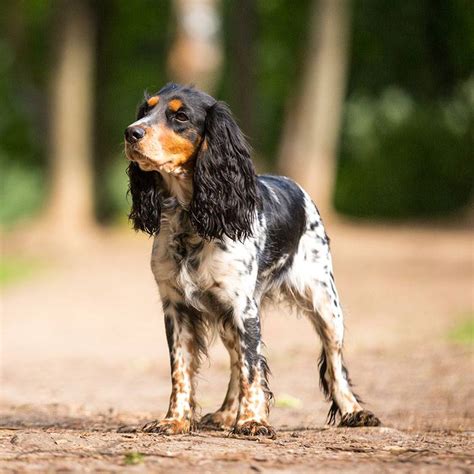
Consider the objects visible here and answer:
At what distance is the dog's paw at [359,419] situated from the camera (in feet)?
23.7

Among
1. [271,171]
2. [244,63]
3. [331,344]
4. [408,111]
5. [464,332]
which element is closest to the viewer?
[331,344]

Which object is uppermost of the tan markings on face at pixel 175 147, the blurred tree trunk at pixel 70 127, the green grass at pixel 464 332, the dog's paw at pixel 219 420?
the blurred tree trunk at pixel 70 127

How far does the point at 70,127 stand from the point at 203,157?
18.8 metres

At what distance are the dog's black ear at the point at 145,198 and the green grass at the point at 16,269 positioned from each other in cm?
1246

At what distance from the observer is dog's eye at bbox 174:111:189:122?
6594 millimetres

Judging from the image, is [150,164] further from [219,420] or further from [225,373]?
[225,373]

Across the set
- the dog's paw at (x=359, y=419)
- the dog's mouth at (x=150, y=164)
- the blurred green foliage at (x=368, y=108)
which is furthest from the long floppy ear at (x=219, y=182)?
the blurred green foliage at (x=368, y=108)

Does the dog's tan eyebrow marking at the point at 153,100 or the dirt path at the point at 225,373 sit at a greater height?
the dog's tan eyebrow marking at the point at 153,100

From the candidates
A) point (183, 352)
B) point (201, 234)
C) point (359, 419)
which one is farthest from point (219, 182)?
point (359, 419)

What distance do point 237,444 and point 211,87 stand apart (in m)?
27.8

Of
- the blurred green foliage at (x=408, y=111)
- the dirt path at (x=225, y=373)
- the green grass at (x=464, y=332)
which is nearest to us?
the dirt path at (x=225, y=373)

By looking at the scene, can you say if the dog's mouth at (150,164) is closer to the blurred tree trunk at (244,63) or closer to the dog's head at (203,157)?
the dog's head at (203,157)

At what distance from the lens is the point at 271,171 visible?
89.5 feet

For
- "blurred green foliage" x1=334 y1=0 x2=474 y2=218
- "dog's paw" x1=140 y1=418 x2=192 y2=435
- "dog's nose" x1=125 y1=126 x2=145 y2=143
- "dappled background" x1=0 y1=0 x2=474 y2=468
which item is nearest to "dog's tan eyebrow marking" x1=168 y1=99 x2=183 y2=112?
"dog's nose" x1=125 y1=126 x2=145 y2=143
